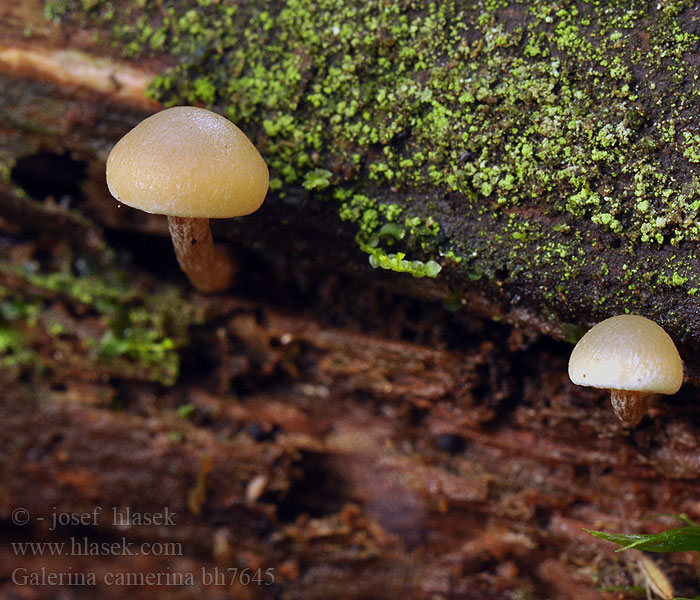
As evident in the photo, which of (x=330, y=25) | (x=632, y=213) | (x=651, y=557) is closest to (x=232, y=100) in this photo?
(x=330, y=25)

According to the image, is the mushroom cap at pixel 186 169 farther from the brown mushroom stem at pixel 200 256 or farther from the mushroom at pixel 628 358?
the mushroom at pixel 628 358

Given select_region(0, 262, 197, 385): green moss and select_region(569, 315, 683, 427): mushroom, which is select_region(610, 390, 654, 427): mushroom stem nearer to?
select_region(569, 315, 683, 427): mushroom

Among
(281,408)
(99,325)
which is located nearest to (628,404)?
(281,408)

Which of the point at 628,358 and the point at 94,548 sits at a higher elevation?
the point at 628,358

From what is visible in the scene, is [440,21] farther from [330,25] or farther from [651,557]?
[651,557]

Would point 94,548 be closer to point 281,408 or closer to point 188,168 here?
point 281,408

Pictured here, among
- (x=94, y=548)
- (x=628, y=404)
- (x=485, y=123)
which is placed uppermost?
A: (x=485, y=123)

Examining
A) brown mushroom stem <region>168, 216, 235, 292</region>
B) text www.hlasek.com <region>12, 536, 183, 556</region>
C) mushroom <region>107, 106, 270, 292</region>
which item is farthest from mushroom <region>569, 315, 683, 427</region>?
text www.hlasek.com <region>12, 536, 183, 556</region>
